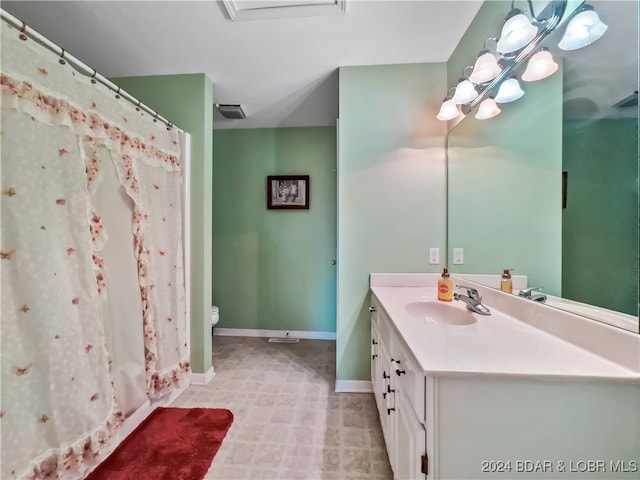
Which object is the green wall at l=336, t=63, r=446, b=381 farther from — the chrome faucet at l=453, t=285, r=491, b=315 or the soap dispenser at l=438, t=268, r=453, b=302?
→ the chrome faucet at l=453, t=285, r=491, b=315

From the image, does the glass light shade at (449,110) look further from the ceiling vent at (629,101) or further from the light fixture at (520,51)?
the ceiling vent at (629,101)

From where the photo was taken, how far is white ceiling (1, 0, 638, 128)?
1300 millimetres

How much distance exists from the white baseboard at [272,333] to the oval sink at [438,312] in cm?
155

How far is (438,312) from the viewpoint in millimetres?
1279

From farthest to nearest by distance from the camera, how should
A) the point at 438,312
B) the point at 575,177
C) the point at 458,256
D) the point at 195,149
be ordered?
the point at 195,149, the point at 458,256, the point at 438,312, the point at 575,177

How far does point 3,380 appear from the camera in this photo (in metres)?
0.81

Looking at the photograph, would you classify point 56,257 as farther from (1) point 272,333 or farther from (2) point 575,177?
(1) point 272,333

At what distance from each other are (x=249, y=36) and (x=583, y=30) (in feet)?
5.26

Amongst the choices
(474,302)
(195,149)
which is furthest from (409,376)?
(195,149)

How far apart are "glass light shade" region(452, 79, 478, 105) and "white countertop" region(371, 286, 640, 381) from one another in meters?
1.20

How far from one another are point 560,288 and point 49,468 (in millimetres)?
2130

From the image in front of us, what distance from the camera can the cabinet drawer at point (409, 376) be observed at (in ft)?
2.15

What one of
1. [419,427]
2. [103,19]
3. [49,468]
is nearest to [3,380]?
[49,468]

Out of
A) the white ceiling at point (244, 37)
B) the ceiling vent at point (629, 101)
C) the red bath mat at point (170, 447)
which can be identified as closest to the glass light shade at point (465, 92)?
the white ceiling at point (244, 37)
